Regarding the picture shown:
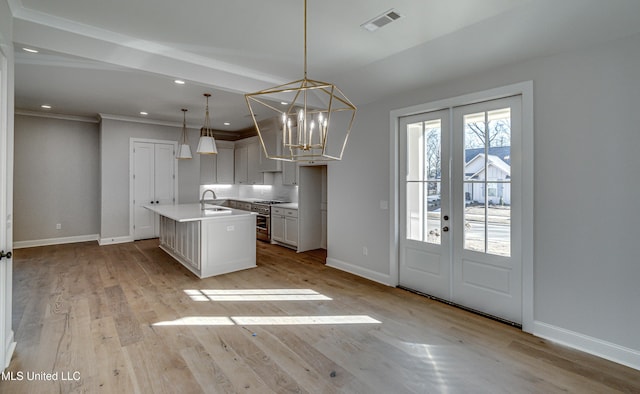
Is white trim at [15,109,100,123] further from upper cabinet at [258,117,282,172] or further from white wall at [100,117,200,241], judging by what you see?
upper cabinet at [258,117,282,172]

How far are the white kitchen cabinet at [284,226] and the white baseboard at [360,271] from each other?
1256 millimetres

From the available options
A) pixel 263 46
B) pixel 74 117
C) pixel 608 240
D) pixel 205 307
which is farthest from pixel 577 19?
pixel 74 117

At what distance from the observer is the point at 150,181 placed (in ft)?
22.4

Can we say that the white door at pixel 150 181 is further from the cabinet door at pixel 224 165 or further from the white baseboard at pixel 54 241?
the cabinet door at pixel 224 165

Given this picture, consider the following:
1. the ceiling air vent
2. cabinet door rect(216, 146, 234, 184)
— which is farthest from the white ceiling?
cabinet door rect(216, 146, 234, 184)

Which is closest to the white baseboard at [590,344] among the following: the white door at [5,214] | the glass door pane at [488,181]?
the glass door pane at [488,181]

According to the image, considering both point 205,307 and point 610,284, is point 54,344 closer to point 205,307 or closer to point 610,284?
point 205,307

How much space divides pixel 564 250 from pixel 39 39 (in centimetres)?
496

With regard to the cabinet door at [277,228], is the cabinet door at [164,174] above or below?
above

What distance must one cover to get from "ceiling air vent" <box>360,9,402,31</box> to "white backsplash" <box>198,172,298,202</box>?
15.0 feet

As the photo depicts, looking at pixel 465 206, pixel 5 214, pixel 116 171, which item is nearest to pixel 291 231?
pixel 465 206

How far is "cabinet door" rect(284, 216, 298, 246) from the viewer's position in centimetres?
596

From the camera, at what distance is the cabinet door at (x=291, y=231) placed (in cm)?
596

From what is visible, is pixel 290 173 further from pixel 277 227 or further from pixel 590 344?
pixel 590 344
